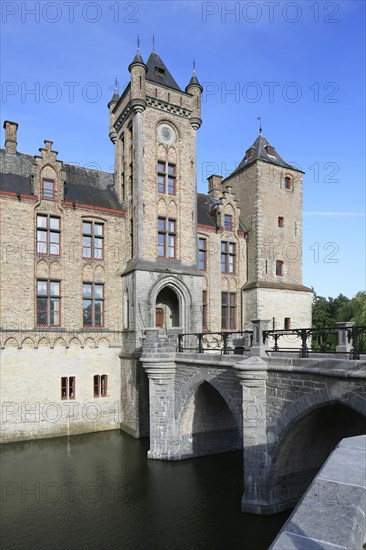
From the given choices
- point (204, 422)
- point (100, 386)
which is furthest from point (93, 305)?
point (204, 422)

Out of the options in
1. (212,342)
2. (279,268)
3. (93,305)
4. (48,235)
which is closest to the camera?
(48,235)

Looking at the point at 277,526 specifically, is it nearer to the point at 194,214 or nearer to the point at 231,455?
the point at 231,455

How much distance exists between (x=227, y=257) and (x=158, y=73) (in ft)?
36.6

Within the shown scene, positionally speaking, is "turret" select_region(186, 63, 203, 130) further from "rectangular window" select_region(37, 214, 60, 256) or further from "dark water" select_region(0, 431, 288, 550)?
"dark water" select_region(0, 431, 288, 550)

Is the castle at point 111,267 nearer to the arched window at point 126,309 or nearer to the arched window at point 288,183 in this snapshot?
the arched window at point 126,309

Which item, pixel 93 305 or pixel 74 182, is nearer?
pixel 93 305

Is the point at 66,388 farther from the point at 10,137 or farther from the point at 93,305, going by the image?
the point at 10,137

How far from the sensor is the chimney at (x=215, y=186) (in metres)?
27.0

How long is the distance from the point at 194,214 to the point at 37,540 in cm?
1596

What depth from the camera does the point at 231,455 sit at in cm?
1630

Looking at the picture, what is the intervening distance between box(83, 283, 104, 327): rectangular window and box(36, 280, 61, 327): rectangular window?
1358 millimetres

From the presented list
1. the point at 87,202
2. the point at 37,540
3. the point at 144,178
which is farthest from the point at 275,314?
the point at 37,540

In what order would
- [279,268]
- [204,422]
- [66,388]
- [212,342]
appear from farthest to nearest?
[279,268] < [212,342] < [66,388] < [204,422]

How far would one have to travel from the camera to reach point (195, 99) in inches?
850
